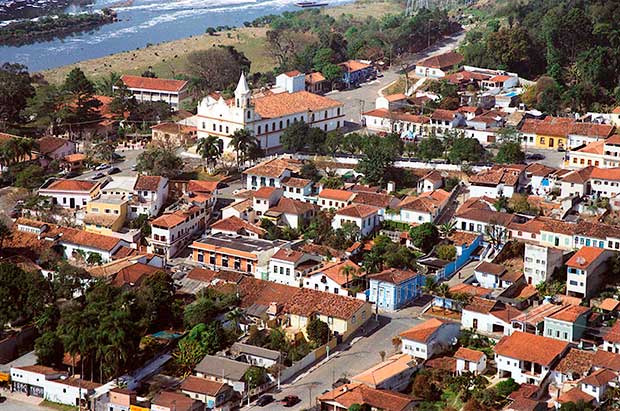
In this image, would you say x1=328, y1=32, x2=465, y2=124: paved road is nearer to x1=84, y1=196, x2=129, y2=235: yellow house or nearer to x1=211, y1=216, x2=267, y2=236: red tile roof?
x1=211, y1=216, x2=267, y2=236: red tile roof

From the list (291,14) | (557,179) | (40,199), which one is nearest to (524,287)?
(557,179)

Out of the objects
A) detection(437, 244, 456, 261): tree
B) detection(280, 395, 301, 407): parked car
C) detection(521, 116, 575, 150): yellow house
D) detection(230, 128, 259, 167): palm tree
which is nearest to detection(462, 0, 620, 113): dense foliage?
detection(521, 116, 575, 150): yellow house

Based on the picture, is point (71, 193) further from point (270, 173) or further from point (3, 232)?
point (270, 173)

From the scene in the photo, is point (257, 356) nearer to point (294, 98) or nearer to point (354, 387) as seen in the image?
point (354, 387)

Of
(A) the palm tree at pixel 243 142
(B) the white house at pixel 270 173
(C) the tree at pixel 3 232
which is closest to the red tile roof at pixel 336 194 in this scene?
(B) the white house at pixel 270 173

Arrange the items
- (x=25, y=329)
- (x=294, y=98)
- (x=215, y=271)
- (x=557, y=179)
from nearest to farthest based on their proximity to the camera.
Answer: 1. (x=25, y=329)
2. (x=215, y=271)
3. (x=557, y=179)
4. (x=294, y=98)

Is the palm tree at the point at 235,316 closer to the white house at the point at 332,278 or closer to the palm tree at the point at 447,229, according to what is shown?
the white house at the point at 332,278

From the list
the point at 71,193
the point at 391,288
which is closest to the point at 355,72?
the point at 71,193
